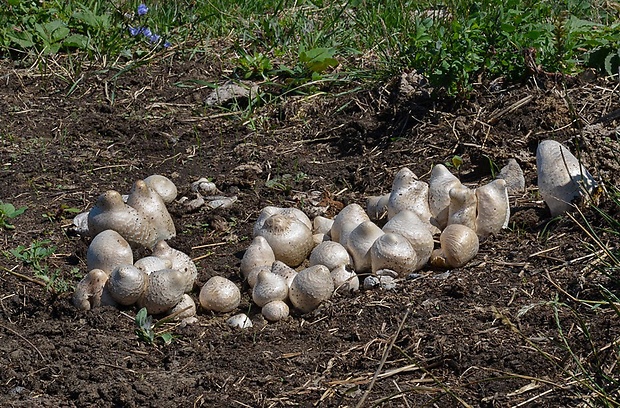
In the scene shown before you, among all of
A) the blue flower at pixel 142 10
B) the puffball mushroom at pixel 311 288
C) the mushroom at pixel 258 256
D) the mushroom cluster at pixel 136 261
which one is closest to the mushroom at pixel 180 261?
the mushroom cluster at pixel 136 261

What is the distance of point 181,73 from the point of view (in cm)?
675

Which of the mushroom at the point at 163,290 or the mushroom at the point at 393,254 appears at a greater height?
the mushroom at the point at 163,290

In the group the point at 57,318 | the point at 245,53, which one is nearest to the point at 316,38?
the point at 245,53

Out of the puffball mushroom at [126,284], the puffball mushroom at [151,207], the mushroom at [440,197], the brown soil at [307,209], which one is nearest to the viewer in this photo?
the brown soil at [307,209]

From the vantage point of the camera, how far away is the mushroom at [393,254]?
12.5ft

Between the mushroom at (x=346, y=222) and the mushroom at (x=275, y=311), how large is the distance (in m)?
0.45

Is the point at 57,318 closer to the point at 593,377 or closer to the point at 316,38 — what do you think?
the point at 593,377

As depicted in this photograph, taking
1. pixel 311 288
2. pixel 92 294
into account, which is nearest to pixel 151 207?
pixel 92 294

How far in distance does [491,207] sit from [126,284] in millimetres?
→ 1647

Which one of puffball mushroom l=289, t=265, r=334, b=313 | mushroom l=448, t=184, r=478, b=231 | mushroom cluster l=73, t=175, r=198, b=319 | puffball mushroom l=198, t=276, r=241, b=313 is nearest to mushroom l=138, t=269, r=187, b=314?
mushroom cluster l=73, t=175, r=198, b=319

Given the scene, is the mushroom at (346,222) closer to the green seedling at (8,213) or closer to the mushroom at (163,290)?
the mushroom at (163,290)

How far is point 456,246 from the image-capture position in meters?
3.88

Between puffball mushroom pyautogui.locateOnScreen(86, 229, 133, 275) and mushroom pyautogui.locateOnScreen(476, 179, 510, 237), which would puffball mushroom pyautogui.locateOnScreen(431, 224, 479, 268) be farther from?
puffball mushroom pyautogui.locateOnScreen(86, 229, 133, 275)

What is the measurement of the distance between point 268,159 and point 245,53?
4.96ft
